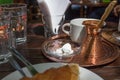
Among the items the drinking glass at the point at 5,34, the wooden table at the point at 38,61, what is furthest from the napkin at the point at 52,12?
the drinking glass at the point at 5,34

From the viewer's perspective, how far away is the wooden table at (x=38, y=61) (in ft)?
1.64

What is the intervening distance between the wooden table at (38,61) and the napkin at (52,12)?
8 centimetres

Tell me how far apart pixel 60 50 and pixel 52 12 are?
24 cm

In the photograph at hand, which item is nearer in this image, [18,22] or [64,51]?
[64,51]

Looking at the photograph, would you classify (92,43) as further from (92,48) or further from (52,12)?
(52,12)

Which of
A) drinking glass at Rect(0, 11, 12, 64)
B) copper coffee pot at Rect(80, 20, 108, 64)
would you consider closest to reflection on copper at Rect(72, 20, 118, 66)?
copper coffee pot at Rect(80, 20, 108, 64)

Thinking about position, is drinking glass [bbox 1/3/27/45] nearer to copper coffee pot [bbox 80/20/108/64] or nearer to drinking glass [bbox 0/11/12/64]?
drinking glass [bbox 0/11/12/64]

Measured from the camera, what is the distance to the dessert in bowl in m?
0.57

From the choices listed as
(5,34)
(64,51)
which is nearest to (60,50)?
(64,51)

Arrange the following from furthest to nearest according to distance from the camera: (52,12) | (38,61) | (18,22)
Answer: (52,12), (18,22), (38,61)

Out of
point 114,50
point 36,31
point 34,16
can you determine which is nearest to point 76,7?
point 34,16

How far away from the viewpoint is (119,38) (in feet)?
2.29

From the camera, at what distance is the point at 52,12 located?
0.80 metres

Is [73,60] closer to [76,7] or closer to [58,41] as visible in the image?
[58,41]
